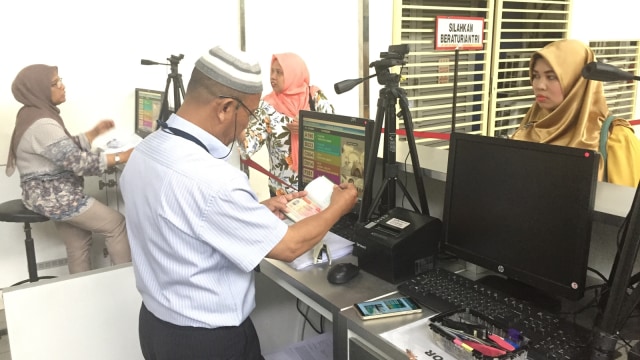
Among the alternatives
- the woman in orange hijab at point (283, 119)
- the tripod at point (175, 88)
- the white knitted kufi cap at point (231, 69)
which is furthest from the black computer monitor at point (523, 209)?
the tripod at point (175, 88)

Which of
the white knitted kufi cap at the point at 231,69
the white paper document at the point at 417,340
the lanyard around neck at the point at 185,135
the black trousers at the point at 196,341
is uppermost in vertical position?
the white knitted kufi cap at the point at 231,69

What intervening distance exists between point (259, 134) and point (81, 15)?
1447mm

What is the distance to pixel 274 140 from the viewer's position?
2.83 metres

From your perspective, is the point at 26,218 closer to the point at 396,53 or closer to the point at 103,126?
the point at 103,126

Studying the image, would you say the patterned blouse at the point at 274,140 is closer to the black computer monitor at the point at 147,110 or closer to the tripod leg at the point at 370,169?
the black computer monitor at the point at 147,110

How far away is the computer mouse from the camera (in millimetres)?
1476

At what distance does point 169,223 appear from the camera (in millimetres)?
1203

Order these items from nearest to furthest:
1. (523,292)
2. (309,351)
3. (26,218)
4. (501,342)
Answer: (501,342)
(523,292)
(309,351)
(26,218)

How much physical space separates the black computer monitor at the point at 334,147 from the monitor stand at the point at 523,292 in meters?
0.50

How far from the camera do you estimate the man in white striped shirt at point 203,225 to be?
3.90ft

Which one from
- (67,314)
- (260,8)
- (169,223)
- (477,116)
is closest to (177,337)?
(169,223)

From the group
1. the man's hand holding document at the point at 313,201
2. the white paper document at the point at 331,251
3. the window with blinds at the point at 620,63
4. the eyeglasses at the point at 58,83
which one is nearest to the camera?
the white paper document at the point at 331,251

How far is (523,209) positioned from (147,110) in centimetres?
267

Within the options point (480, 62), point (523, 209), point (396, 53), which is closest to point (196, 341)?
point (523, 209)
